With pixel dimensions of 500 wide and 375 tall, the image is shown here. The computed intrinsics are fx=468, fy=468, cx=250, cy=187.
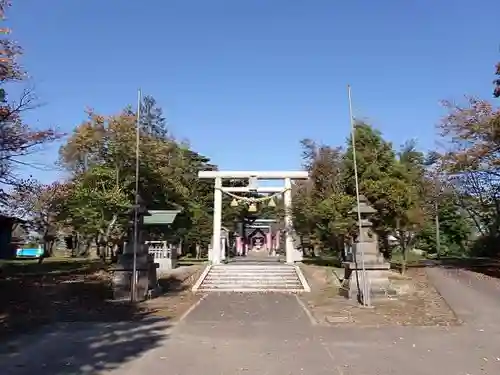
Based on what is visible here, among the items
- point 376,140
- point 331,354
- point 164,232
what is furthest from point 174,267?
point 331,354

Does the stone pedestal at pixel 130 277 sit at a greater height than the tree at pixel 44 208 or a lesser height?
lesser

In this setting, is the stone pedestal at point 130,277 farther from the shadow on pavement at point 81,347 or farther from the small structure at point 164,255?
the small structure at point 164,255

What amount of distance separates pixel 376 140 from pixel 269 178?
725cm

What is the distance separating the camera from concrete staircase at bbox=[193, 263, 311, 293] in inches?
661

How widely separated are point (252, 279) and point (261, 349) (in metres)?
11.6

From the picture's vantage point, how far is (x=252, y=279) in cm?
1839

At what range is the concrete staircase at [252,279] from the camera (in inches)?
661

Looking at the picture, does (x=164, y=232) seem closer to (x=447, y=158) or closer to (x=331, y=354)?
(x=447, y=158)

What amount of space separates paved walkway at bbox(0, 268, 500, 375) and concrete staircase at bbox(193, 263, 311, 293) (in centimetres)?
645

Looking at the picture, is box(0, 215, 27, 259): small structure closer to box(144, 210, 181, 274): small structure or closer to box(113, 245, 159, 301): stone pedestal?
box(144, 210, 181, 274): small structure

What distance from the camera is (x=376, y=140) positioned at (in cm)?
1994

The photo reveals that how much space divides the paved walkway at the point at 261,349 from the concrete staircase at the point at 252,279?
21.2ft

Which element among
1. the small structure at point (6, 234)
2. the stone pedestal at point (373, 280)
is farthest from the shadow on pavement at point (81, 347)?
the small structure at point (6, 234)

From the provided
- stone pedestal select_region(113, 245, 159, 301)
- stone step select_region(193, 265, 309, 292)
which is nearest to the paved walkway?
stone pedestal select_region(113, 245, 159, 301)
